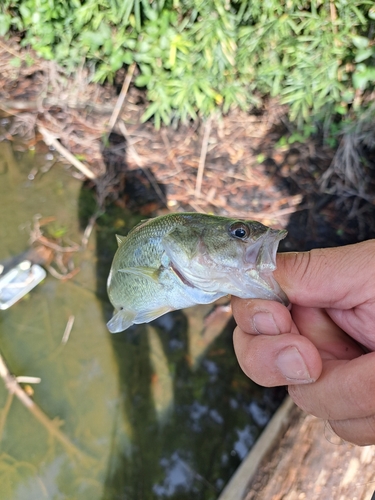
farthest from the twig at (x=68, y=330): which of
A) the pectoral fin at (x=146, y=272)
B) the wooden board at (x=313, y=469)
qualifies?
the pectoral fin at (x=146, y=272)

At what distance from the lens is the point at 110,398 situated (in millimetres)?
3420

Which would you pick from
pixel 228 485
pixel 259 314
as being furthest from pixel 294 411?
pixel 259 314

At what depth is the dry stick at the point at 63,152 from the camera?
13.7 ft

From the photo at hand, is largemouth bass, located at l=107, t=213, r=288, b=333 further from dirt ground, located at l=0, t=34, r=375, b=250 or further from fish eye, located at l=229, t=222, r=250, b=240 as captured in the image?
dirt ground, located at l=0, t=34, r=375, b=250

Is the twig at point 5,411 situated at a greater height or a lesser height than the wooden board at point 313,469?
lesser

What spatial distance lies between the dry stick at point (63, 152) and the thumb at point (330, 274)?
10.2 feet

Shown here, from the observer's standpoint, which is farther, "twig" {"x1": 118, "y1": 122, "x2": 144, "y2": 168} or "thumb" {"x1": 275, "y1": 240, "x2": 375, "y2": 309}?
"twig" {"x1": 118, "y1": 122, "x2": 144, "y2": 168}

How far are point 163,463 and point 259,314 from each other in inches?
98.2

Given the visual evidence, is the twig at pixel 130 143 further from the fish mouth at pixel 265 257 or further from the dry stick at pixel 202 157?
the fish mouth at pixel 265 257

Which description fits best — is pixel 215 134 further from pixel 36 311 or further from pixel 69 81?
pixel 36 311

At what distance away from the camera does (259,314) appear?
1524 mm

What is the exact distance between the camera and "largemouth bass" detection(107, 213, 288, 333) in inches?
55.1

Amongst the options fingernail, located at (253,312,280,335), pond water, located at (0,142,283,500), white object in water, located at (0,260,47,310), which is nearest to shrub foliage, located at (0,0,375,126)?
pond water, located at (0,142,283,500)

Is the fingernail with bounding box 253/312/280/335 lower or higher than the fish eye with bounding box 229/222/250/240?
lower
